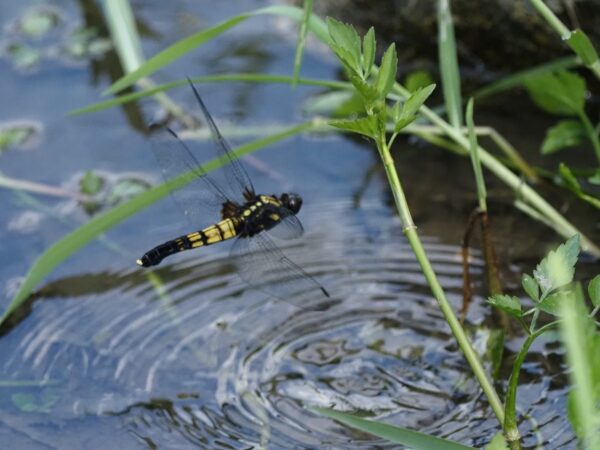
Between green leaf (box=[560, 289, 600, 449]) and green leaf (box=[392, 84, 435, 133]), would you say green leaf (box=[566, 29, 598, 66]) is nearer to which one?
green leaf (box=[392, 84, 435, 133])

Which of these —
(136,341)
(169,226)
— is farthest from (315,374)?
(169,226)

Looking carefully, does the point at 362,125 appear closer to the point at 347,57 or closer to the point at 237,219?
the point at 347,57

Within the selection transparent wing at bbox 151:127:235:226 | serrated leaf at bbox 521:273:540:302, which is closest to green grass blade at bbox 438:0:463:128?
transparent wing at bbox 151:127:235:226

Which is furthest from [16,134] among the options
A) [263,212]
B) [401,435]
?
[401,435]

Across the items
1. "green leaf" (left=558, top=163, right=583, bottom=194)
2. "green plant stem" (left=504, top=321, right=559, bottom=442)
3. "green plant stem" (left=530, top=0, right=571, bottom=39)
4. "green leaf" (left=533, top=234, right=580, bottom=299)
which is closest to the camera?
"green leaf" (left=533, top=234, right=580, bottom=299)

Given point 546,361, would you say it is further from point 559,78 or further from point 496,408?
point 559,78
